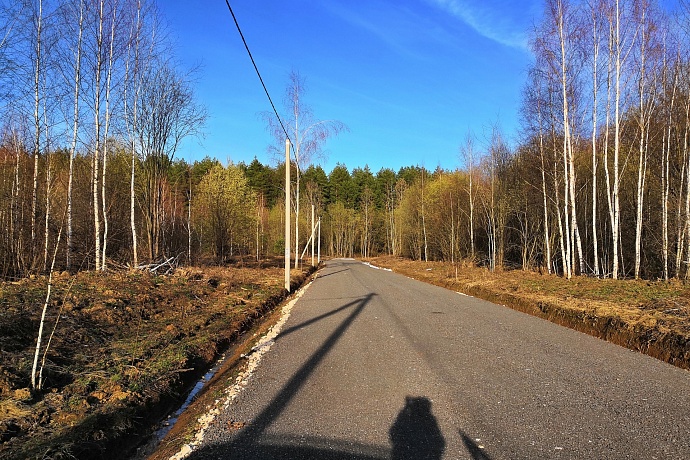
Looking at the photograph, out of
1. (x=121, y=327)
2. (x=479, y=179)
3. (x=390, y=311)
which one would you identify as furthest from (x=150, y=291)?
(x=479, y=179)

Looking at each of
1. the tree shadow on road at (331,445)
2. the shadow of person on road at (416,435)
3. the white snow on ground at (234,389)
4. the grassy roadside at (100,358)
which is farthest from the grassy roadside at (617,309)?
the grassy roadside at (100,358)

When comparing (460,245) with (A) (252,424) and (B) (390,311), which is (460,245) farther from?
(A) (252,424)

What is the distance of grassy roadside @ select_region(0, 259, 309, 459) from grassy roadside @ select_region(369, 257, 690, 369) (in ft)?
25.7

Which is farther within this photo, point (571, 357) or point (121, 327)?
point (121, 327)

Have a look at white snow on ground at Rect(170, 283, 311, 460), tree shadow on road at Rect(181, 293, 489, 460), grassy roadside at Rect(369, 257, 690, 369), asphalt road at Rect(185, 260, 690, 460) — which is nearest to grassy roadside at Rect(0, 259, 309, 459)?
white snow on ground at Rect(170, 283, 311, 460)

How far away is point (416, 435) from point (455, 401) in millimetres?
1094

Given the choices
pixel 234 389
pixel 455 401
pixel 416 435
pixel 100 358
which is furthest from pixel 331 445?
pixel 100 358

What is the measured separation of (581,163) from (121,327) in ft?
91.3

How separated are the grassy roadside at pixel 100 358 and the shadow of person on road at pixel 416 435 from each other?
108 inches

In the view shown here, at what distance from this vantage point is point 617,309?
32.8 feet

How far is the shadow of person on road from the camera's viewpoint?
12.1 ft

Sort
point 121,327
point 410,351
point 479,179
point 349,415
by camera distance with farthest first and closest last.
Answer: point 479,179, point 121,327, point 410,351, point 349,415

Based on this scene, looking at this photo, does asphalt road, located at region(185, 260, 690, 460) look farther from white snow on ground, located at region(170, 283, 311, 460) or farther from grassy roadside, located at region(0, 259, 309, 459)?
grassy roadside, located at region(0, 259, 309, 459)

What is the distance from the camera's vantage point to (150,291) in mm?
12008
